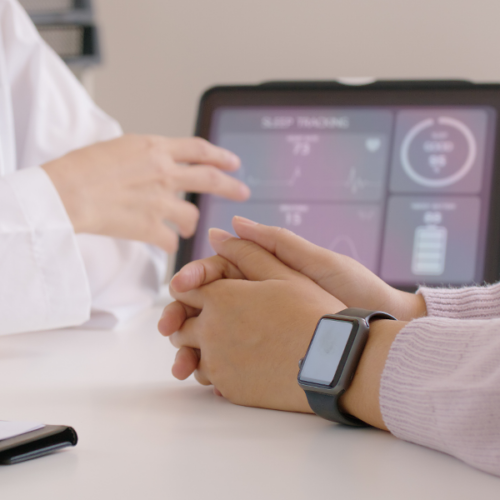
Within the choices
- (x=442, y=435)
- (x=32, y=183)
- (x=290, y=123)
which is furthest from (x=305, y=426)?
(x=290, y=123)

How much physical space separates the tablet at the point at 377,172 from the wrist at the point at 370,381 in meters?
0.49

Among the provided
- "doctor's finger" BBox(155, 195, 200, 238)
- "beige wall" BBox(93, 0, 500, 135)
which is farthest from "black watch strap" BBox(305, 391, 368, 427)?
"beige wall" BBox(93, 0, 500, 135)

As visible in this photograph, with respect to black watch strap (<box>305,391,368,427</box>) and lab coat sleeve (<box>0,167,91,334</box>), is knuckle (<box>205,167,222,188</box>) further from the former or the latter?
black watch strap (<box>305,391,368,427</box>)

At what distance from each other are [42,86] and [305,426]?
27.2 inches

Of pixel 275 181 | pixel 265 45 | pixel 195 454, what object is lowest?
pixel 195 454

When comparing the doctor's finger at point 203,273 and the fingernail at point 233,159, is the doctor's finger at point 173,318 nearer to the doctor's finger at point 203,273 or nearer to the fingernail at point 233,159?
the doctor's finger at point 203,273

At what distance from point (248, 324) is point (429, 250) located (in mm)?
493

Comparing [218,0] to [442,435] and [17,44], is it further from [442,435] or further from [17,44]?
[442,435]

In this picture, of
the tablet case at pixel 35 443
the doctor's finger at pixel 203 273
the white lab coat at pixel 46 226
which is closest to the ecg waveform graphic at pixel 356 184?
the white lab coat at pixel 46 226

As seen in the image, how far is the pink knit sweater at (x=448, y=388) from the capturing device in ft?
0.97

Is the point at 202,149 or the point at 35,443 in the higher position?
the point at 202,149

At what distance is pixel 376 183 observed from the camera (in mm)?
893

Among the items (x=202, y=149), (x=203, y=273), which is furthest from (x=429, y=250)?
(x=203, y=273)

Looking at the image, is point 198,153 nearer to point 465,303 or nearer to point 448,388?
point 465,303
